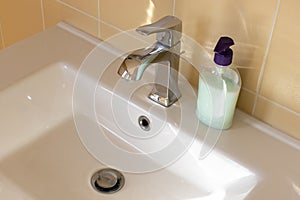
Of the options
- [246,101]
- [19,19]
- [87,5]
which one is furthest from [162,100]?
[19,19]

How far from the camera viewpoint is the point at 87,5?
110cm

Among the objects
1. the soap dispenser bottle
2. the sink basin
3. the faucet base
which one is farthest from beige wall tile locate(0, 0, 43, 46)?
the soap dispenser bottle

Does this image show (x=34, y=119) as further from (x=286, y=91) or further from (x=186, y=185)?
(x=286, y=91)

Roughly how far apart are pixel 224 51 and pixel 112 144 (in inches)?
12.1

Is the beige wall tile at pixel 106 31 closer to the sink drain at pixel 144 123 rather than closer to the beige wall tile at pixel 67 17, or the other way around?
the beige wall tile at pixel 67 17

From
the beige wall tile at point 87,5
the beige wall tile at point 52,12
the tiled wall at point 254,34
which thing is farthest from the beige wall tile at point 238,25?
the beige wall tile at point 52,12

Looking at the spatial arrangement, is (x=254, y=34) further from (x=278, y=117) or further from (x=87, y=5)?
(x=87, y=5)

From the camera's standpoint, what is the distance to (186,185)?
93 centimetres

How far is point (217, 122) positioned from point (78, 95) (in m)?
0.31

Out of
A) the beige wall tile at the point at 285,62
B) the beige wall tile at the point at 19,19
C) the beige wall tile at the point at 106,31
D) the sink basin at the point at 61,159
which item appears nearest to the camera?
the beige wall tile at the point at 285,62

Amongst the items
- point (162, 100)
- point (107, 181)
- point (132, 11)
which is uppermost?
point (132, 11)

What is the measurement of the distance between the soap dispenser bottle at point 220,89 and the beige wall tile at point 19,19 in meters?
0.50

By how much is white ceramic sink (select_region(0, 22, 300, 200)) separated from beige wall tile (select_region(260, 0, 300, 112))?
7cm

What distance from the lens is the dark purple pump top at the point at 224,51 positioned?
830mm
